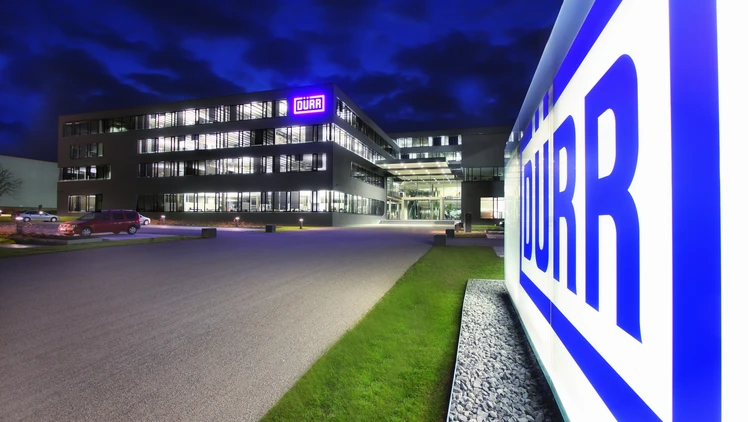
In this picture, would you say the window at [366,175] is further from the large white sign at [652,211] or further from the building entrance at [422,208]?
the large white sign at [652,211]

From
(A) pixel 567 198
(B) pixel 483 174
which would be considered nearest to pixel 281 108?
(B) pixel 483 174

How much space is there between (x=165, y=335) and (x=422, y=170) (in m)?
51.1

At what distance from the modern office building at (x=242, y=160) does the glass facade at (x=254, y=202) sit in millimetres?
129

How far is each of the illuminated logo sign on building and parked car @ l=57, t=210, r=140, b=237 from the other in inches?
889

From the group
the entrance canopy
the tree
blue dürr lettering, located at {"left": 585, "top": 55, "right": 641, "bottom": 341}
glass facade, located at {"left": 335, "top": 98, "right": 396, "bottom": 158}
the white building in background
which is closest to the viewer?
blue dürr lettering, located at {"left": 585, "top": 55, "right": 641, "bottom": 341}

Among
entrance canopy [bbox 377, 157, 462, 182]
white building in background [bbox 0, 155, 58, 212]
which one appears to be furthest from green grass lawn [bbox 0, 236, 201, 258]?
white building in background [bbox 0, 155, 58, 212]

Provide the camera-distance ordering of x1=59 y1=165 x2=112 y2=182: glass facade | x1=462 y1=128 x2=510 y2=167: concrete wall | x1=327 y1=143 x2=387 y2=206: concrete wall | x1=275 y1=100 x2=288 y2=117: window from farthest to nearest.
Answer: x1=59 y1=165 x2=112 y2=182: glass facade → x1=462 y1=128 x2=510 y2=167: concrete wall → x1=275 y1=100 x2=288 y2=117: window → x1=327 y1=143 x2=387 y2=206: concrete wall

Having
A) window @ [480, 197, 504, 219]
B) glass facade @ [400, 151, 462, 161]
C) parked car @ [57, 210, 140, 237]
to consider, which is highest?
glass facade @ [400, 151, 462, 161]

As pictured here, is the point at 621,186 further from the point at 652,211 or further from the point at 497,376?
the point at 497,376

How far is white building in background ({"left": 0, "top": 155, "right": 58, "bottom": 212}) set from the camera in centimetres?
6650

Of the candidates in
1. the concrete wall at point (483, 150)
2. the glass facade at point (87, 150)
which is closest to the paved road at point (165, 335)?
the concrete wall at point (483, 150)

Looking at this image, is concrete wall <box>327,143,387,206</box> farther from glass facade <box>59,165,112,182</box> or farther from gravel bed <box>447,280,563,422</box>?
gravel bed <box>447,280,563,422</box>

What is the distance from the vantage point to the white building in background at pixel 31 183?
218 ft

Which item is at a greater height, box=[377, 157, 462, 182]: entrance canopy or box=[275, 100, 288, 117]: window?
box=[275, 100, 288, 117]: window
